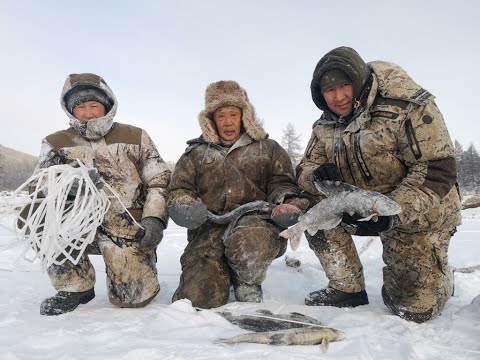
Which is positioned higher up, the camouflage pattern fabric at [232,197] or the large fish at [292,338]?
the camouflage pattern fabric at [232,197]

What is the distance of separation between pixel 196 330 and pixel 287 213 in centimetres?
114

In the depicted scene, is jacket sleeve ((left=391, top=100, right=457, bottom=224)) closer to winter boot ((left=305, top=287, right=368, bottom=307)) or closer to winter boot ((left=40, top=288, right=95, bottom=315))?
winter boot ((left=305, top=287, right=368, bottom=307))

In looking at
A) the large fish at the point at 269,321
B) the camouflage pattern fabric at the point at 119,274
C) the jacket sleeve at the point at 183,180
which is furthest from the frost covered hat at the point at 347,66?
the camouflage pattern fabric at the point at 119,274

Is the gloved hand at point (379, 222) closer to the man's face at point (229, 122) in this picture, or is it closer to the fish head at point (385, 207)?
the fish head at point (385, 207)

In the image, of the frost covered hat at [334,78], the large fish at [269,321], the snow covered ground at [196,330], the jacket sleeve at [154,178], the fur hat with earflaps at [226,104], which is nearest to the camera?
the snow covered ground at [196,330]

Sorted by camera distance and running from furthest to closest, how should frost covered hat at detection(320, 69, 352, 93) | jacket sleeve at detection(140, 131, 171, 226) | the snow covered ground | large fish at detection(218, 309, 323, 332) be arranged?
jacket sleeve at detection(140, 131, 171, 226) < frost covered hat at detection(320, 69, 352, 93) < large fish at detection(218, 309, 323, 332) < the snow covered ground

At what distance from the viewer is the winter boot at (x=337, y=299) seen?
A: 294 centimetres

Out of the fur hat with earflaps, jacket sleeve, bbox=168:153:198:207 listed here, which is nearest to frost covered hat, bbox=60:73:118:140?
jacket sleeve, bbox=168:153:198:207

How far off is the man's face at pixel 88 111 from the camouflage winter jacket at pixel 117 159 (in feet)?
0.25

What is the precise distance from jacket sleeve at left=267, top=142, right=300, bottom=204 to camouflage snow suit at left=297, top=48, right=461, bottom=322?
249 mm

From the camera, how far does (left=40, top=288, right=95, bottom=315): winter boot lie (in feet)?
8.96

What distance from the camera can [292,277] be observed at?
410cm

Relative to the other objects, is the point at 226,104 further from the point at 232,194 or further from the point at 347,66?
the point at 347,66

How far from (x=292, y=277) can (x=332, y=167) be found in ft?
5.95
